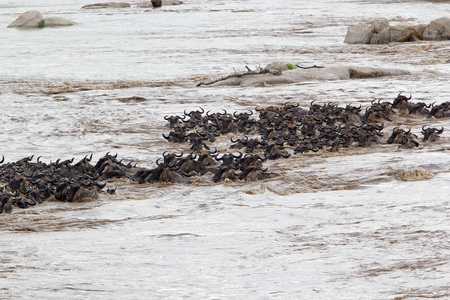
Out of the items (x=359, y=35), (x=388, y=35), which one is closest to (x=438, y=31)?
(x=388, y=35)

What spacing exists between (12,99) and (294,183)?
8201 millimetres

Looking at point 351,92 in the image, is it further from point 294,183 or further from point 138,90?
point 294,183

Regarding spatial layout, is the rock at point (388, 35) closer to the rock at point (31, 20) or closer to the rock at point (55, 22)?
the rock at point (55, 22)

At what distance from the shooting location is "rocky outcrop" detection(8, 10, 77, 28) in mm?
31453

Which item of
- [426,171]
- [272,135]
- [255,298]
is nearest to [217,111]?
[272,135]

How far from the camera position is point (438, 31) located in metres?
22.2

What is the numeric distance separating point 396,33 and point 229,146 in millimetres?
13502

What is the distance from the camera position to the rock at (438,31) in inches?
871

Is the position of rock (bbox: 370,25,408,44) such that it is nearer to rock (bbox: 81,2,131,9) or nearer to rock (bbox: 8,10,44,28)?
rock (bbox: 8,10,44,28)

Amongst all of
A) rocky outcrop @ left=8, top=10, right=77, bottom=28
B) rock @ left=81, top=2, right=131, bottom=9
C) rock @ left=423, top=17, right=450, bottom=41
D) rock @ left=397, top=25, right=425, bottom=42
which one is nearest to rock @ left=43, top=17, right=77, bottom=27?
rocky outcrop @ left=8, top=10, right=77, bottom=28

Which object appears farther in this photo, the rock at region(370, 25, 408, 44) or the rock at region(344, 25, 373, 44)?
the rock at region(344, 25, 373, 44)

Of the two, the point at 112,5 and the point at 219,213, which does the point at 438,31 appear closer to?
the point at 219,213

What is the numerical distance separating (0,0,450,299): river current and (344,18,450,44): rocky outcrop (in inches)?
206

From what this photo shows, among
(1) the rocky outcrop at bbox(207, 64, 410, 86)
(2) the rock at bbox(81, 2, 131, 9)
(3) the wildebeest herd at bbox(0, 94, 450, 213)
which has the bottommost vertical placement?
(2) the rock at bbox(81, 2, 131, 9)
